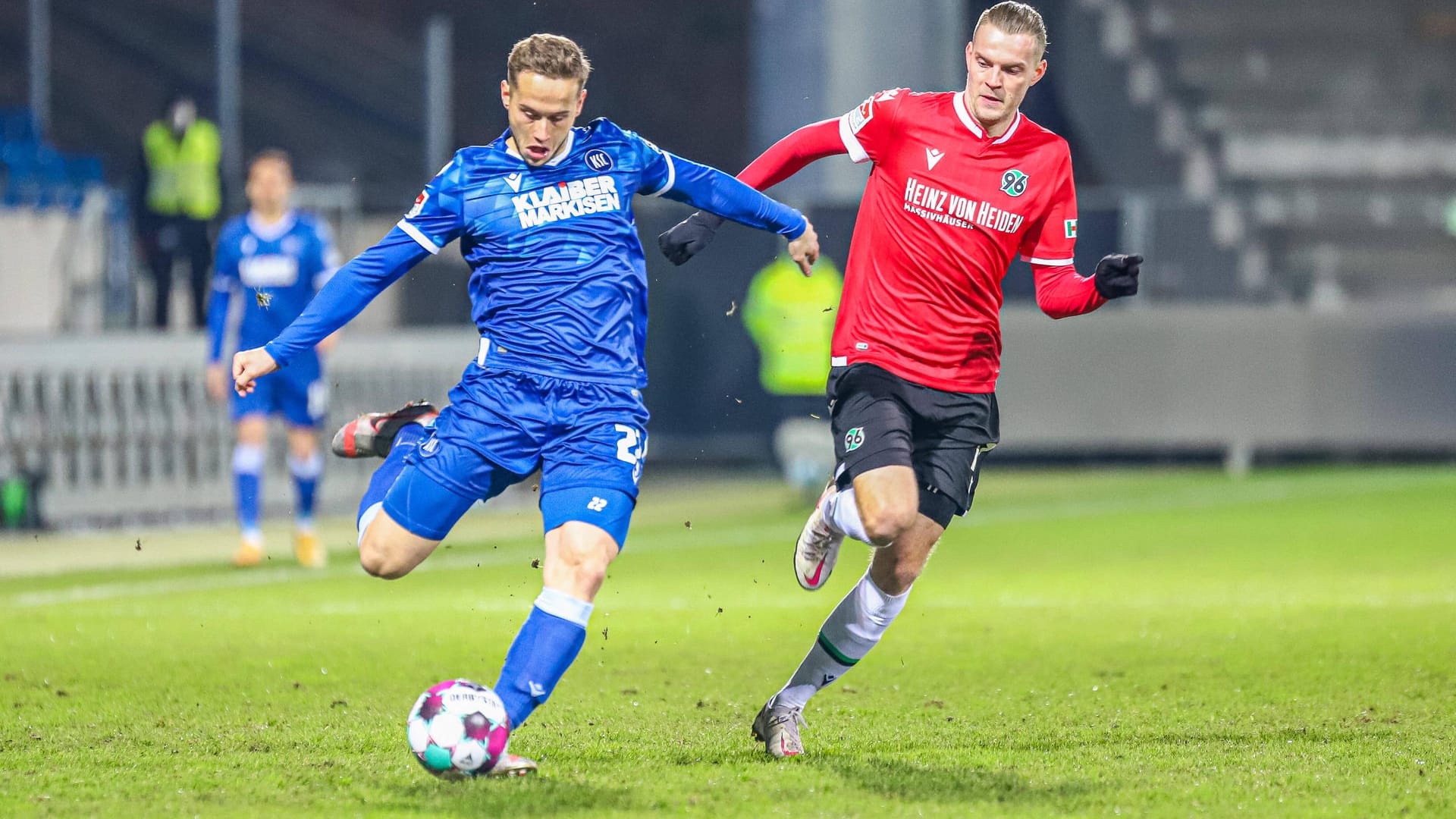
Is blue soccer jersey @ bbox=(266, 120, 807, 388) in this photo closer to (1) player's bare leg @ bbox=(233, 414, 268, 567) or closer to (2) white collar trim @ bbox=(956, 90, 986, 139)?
(2) white collar trim @ bbox=(956, 90, 986, 139)

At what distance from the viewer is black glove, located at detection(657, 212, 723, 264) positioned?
226 inches

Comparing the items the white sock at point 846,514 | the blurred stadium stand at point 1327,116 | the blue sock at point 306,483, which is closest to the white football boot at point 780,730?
the white sock at point 846,514

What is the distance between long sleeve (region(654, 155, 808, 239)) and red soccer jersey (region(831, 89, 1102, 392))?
13.8 inches

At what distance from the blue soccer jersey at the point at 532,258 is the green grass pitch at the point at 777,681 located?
1.16 meters

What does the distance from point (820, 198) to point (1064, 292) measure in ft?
38.6

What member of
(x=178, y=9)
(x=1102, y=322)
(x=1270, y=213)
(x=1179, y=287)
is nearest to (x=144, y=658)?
(x=1102, y=322)

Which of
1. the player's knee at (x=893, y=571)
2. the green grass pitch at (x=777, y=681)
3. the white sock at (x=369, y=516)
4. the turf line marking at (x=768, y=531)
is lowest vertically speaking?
the turf line marking at (x=768, y=531)

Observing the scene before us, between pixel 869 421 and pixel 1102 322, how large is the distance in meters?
12.1

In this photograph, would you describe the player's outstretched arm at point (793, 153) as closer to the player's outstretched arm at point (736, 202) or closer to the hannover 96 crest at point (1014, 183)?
the player's outstretched arm at point (736, 202)

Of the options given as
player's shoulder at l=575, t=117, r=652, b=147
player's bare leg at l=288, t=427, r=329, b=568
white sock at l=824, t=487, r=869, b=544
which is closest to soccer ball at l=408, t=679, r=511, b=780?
white sock at l=824, t=487, r=869, b=544

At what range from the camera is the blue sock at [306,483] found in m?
11.0

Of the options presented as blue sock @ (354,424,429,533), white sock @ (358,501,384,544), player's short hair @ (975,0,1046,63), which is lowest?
white sock @ (358,501,384,544)

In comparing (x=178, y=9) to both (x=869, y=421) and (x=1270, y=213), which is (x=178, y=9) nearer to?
(x=1270, y=213)

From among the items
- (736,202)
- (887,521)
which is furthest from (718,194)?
(887,521)
